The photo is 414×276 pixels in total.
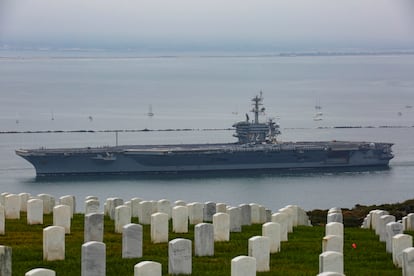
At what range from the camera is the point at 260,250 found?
42.3 feet

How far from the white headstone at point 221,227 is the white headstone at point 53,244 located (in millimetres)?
2287

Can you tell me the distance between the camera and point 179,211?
1634 cm

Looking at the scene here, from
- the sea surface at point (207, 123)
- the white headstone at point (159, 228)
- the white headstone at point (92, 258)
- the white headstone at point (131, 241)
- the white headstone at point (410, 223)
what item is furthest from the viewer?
the sea surface at point (207, 123)

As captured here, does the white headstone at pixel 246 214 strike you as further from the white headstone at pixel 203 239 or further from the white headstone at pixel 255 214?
the white headstone at pixel 203 239

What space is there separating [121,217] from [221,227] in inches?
58.5

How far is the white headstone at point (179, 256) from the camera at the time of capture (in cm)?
1244

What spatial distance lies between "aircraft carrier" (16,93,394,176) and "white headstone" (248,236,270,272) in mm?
51746

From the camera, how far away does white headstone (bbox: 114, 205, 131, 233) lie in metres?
16.1

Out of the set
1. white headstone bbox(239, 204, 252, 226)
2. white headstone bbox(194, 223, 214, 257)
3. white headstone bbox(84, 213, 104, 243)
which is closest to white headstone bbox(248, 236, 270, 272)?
white headstone bbox(194, 223, 214, 257)

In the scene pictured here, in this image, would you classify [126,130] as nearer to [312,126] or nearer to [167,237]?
[312,126]

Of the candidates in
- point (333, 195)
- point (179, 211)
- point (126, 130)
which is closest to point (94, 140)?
point (126, 130)

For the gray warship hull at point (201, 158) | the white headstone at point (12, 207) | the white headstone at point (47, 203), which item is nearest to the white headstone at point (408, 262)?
the white headstone at point (12, 207)

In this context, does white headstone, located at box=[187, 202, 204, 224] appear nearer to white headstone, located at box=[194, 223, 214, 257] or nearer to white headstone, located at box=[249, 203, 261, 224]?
white headstone, located at box=[249, 203, 261, 224]

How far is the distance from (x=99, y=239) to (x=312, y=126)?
277 feet
